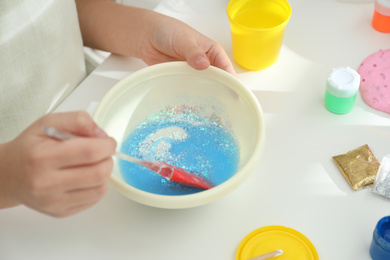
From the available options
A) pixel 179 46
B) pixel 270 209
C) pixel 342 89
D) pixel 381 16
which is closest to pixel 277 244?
pixel 270 209

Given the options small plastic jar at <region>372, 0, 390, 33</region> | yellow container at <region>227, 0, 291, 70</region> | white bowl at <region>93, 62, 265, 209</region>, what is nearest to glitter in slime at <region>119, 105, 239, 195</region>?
white bowl at <region>93, 62, 265, 209</region>

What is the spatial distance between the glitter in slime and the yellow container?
6.3 inches

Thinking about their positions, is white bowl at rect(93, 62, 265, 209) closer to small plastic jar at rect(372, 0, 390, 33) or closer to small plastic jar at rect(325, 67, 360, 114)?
small plastic jar at rect(325, 67, 360, 114)

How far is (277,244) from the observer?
2.22ft

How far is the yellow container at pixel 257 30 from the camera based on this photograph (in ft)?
2.89

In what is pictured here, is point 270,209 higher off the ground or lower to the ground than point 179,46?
lower

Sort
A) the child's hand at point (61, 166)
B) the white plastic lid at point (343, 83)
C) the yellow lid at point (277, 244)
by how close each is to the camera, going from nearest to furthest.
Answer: the child's hand at point (61, 166) < the yellow lid at point (277, 244) < the white plastic lid at point (343, 83)

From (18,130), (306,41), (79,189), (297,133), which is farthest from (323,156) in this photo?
(18,130)

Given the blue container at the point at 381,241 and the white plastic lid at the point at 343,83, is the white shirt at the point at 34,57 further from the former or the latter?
the blue container at the point at 381,241

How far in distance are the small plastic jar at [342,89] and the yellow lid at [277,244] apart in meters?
0.26

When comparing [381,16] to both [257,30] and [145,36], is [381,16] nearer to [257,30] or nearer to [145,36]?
[257,30]

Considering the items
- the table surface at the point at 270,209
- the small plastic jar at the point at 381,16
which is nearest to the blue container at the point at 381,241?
the table surface at the point at 270,209

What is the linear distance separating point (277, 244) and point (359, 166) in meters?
0.19

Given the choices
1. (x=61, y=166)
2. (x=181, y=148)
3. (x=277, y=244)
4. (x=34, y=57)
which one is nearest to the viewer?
(x=61, y=166)
